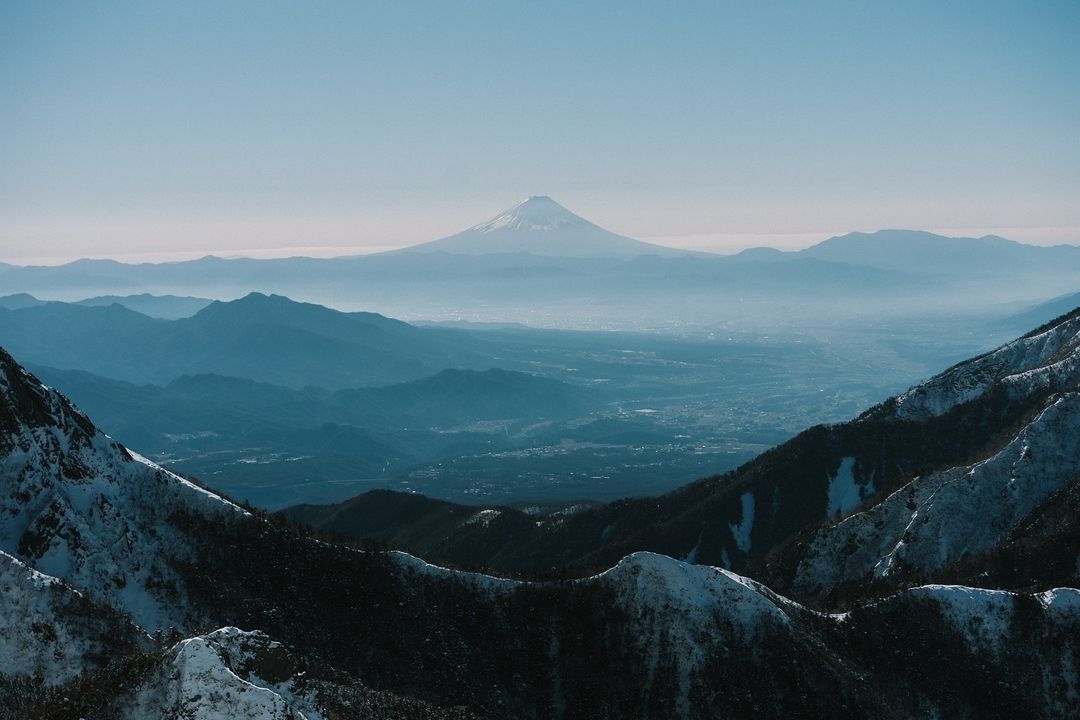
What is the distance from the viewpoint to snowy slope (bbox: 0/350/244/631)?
6209 centimetres

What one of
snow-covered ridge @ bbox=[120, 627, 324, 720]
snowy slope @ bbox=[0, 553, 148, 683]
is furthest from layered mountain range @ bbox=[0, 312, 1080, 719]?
snow-covered ridge @ bbox=[120, 627, 324, 720]

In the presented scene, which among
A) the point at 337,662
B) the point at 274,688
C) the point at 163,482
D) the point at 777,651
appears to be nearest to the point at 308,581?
the point at 337,662

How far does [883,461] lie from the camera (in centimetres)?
13112

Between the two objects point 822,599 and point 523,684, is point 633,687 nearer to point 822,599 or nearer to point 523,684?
point 523,684

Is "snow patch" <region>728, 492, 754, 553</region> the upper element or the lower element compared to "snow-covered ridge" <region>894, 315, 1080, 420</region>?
lower

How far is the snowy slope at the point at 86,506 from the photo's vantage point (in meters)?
62.1

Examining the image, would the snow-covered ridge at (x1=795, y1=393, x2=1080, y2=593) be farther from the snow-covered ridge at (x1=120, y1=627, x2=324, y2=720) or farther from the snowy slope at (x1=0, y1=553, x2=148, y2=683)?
the snowy slope at (x1=0, y1=553, x2=148, y2=683)

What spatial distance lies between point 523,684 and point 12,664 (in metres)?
37.8

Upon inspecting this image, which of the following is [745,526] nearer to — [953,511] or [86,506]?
[953,511]

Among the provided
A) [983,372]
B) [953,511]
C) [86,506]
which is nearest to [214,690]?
[86,506]

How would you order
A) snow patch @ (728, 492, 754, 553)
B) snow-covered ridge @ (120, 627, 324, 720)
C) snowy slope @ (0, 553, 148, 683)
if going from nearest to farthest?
1. snow-covered ridge @ (120, 627, 324, 720)
2. snowy slope @ (0, 553, 148, 683)
3. snow patch @ (728, 492, 754, 553)

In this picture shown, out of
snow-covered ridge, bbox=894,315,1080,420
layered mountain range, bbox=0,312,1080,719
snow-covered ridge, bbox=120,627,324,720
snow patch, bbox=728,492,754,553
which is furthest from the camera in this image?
snow-covered ridge, bbox=894,315,1080,420

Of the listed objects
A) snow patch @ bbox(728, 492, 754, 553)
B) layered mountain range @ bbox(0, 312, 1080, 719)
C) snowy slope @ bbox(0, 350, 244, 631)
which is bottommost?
snow patch @ bbox(728, 492, 754, 553)

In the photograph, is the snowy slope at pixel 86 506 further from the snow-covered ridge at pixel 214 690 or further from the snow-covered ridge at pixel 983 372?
the snow-covered ridge at pixel 983 372
